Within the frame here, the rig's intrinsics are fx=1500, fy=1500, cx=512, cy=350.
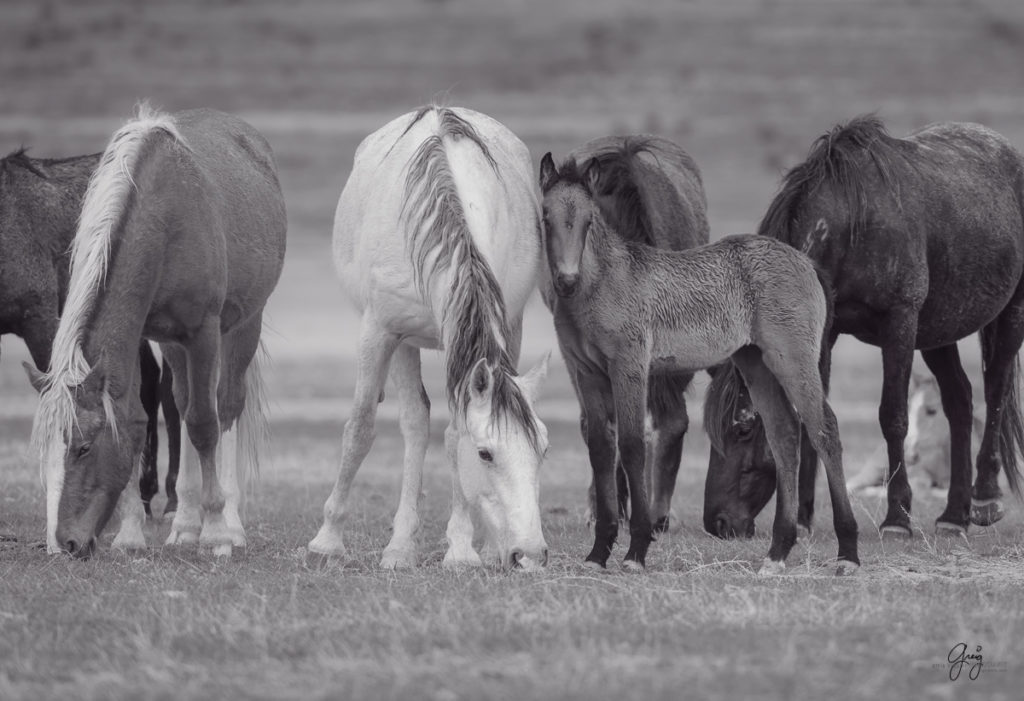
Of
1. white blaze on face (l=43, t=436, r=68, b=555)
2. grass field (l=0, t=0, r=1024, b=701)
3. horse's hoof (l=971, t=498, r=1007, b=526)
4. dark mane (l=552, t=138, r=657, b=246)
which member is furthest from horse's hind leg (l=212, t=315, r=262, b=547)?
horse's hoof (l=971, t=498, r=1007, b=526)

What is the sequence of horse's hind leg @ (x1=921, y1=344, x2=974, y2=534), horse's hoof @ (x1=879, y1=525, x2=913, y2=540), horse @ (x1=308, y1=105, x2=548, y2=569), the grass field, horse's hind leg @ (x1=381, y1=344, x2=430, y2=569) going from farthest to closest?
horse's hind leg @ (x1=921, y1=344, x2=974, y2=534) < horse's hoof @ (x1=879, y1=525, x2=913, y2=540) < horse's hind leg @ (x1=381, y1=344, x2=430, y2=569) < horse @ (x1=308, y1=105, x2=548, y2=569) < the grass field

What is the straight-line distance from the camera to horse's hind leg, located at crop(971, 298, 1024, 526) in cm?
1034

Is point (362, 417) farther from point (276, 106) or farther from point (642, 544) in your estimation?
point (276, 106)

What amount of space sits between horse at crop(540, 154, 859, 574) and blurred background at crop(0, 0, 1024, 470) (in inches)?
997

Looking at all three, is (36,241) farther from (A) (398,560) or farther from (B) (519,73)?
(B) (519,73)

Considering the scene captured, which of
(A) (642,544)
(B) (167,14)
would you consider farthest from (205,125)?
(B) (167,14)

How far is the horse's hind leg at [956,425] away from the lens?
1004 cm

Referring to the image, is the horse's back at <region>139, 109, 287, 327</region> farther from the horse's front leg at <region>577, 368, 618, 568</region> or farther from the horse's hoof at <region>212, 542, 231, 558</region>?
the horse's front leg at <region>577, 368, 618, 568</region>

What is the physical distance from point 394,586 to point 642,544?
51.1 inches

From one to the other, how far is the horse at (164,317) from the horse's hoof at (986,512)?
4.95 metres

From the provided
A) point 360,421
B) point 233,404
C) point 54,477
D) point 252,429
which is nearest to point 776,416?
point 360,421

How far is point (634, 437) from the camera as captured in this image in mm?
7371

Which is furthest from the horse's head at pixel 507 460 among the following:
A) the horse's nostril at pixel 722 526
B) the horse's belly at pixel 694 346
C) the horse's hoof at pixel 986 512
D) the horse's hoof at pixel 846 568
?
the horse's hoof at pixel 986 512

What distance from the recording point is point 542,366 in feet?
23.5
